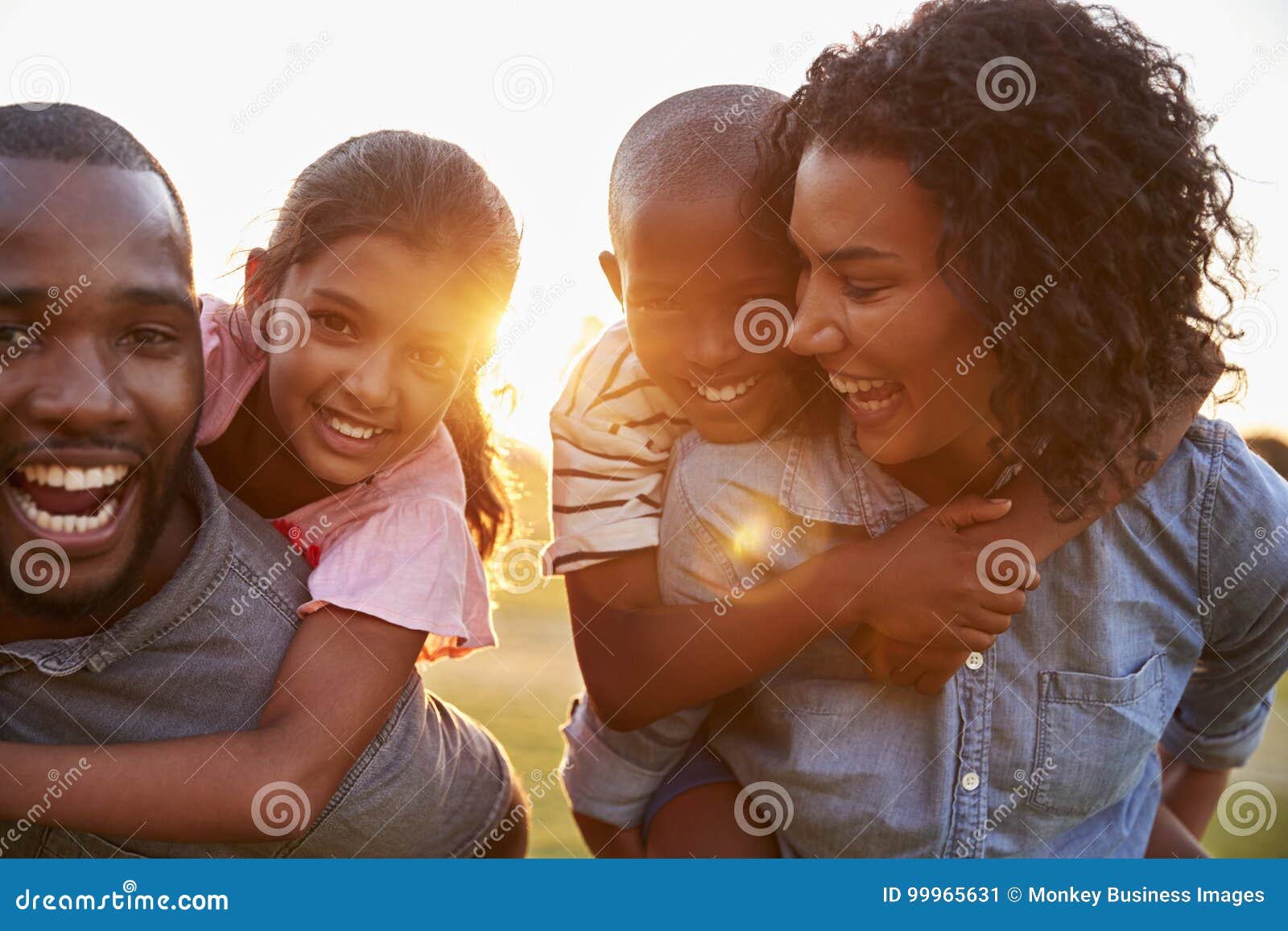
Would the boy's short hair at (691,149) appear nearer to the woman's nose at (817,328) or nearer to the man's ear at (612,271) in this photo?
the man's ear at (612,271)

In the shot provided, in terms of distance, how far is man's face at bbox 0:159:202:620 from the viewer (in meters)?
1.79

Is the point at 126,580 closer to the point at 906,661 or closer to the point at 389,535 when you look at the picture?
the point at 389,535

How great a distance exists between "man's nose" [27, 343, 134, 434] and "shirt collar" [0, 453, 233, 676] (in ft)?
1.08

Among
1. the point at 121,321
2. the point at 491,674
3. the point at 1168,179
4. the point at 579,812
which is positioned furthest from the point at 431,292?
the point at 491,674

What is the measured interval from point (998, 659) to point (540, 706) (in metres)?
2.65

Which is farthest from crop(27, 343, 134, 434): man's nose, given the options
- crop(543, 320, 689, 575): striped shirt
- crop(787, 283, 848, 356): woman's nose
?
crop(787, 283, 848, 356): woman's nose

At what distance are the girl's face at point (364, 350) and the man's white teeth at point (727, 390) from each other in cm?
46

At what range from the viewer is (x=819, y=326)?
2102 millimetres

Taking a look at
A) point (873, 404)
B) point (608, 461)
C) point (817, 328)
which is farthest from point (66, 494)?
point (873, 404)

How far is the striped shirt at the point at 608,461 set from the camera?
2326 mm

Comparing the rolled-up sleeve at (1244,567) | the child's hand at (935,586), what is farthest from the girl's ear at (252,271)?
the rolled-up sleeve at (1244,567)

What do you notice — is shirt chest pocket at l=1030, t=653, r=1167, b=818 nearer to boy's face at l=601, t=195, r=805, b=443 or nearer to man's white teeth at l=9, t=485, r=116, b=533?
boy's face at l=601, t=195, r=805, b=443

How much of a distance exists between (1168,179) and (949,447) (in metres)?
0.59

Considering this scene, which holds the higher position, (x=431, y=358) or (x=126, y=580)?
(x=431, y=358)
